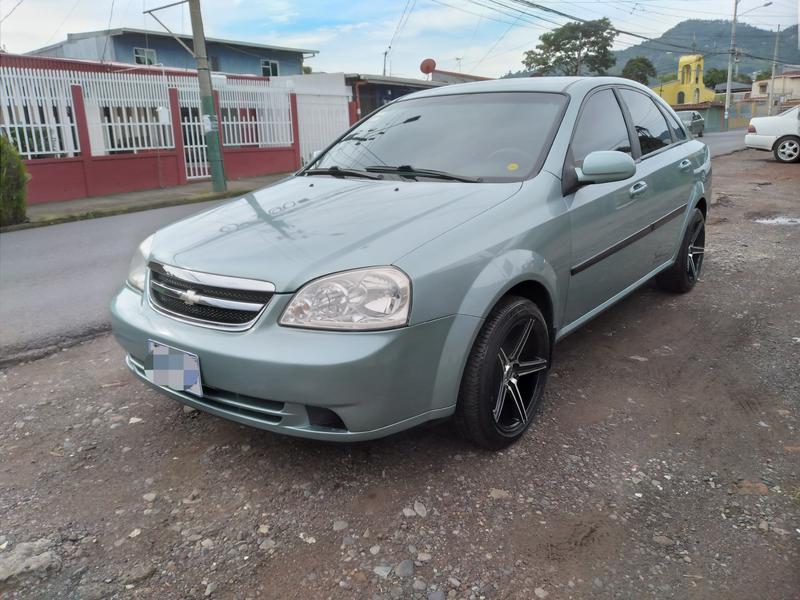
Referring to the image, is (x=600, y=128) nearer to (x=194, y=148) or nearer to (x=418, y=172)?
(x=418, y=172)

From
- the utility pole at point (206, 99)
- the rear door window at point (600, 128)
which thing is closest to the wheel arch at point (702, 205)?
the rear door window at point (600, 128)

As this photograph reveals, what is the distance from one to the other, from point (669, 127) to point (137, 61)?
28734mm

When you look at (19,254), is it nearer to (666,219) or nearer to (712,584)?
(666,219)

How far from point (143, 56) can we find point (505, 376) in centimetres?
3011

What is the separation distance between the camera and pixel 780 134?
50.5ft

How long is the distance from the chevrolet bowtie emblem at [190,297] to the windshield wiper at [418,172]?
1.28 meters

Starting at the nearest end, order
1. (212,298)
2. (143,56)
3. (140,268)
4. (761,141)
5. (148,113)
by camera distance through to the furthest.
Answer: (212,298), (140,268), (148,113), (761,141), (143,56)

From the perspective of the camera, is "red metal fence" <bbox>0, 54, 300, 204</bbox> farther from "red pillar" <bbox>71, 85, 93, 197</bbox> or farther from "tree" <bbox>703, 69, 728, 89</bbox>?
"tree" <bbox>703, 69, 728, 89</bbox>

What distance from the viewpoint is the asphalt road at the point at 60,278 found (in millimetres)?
4609

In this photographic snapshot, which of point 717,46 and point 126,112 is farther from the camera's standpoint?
point 717,46

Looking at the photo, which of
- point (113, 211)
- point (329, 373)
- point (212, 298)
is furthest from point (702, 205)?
point (113, 211)

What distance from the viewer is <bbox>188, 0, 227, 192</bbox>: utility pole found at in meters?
13.1

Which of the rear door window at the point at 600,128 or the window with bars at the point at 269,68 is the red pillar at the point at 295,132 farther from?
the window with bars at the point at 269,68

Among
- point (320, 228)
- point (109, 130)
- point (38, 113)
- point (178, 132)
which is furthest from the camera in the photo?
point (178, 132)
